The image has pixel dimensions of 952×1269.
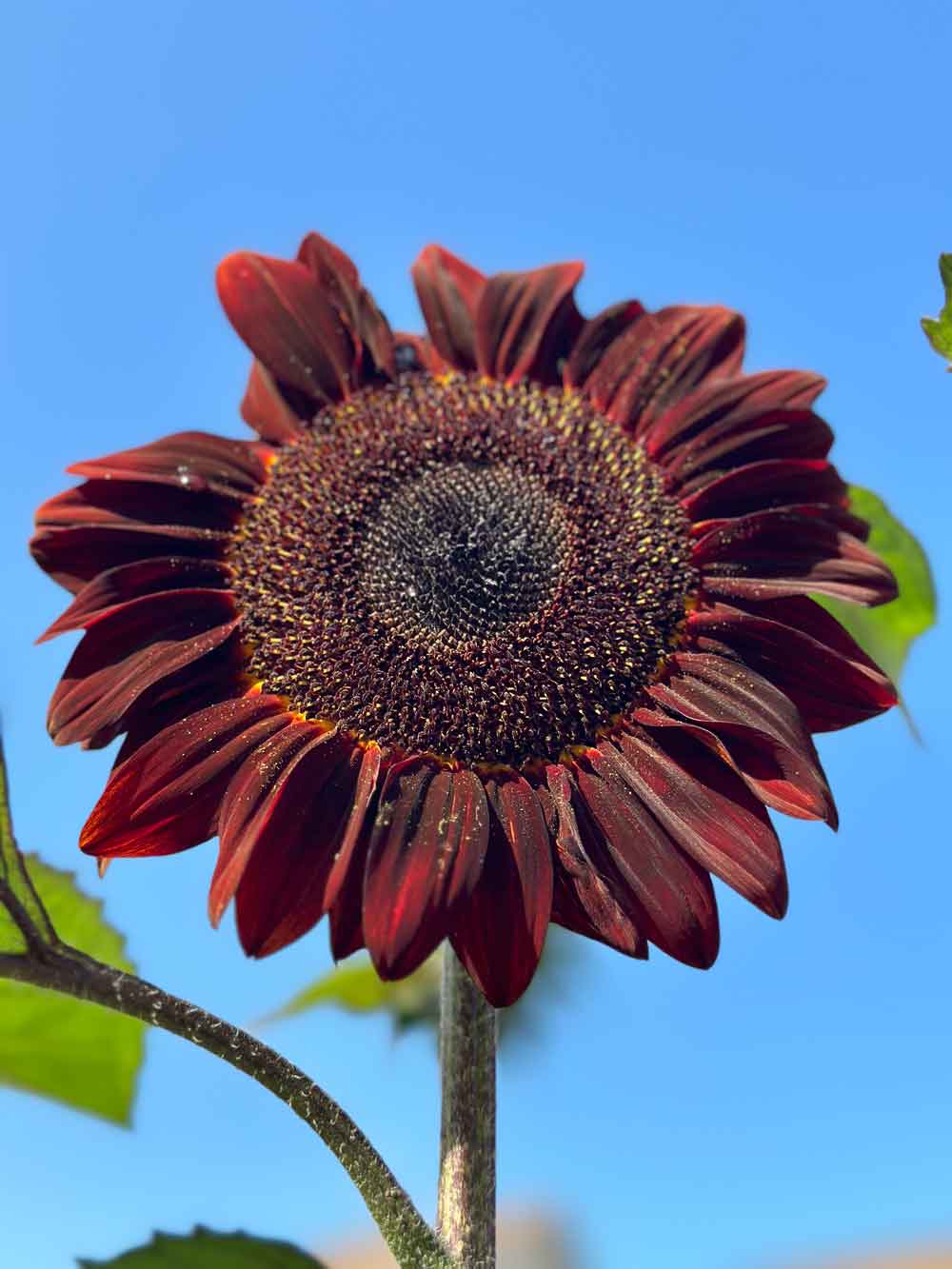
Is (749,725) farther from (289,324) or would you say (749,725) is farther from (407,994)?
(407,994)

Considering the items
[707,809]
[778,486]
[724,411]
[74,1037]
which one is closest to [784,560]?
[778,486]

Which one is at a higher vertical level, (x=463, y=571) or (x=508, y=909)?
(x=463, y=571)

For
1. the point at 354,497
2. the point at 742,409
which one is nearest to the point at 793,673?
the point at 742,409

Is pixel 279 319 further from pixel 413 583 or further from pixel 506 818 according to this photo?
pixel 506 818

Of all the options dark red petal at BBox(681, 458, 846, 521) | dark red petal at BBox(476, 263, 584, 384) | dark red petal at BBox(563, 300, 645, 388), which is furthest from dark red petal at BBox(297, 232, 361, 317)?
dark red petal at BBox(681, 458, 846, 521)

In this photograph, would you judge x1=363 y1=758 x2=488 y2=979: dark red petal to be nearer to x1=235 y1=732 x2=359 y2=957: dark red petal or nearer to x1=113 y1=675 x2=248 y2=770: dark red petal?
x1=235 y1=732 x2=359 y2=957: dark red petal
